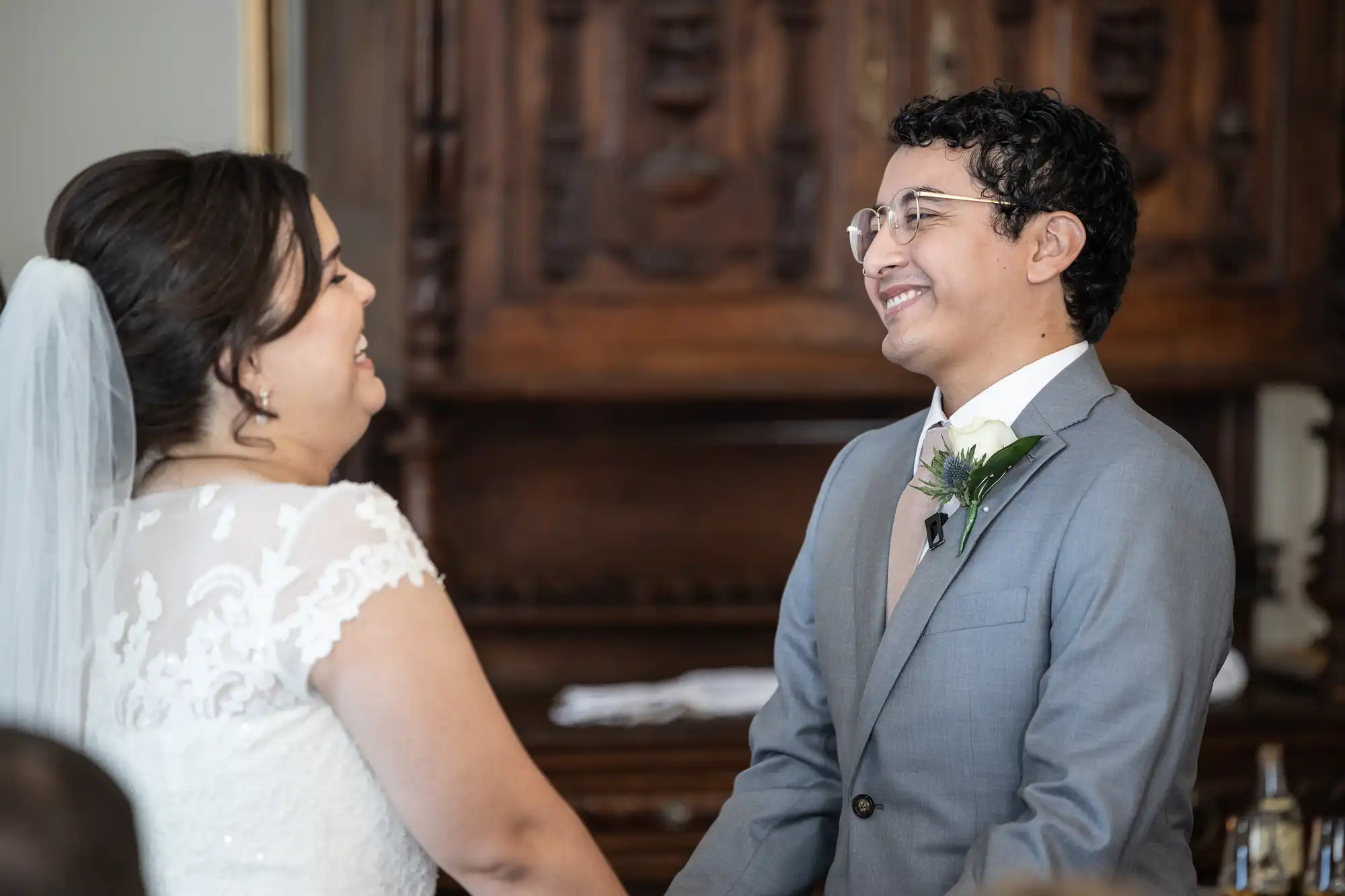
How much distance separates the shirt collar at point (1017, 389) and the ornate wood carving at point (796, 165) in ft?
5.30

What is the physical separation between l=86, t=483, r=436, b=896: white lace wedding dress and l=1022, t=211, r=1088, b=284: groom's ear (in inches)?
33.5

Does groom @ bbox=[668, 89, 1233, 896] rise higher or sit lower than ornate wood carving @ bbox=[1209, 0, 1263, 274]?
lower

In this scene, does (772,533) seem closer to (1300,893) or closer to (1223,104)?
(1223,104)

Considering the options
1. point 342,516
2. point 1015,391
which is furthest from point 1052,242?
point 342,516

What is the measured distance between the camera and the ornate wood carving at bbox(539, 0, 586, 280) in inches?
134

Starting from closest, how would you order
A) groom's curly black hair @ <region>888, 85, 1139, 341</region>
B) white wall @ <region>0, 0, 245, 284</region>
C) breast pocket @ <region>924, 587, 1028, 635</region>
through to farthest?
breast pocket @ <region>924, 587, 1028, 635</region>, groom's curly black hair @ <region>888, 85, 1139, 341</region>, white wall @ <region>0, 0, 245, 284</region>

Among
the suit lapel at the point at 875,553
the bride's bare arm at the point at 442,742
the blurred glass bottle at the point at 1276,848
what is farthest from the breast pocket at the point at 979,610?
the blurred glass bottle at the point at 1276,848

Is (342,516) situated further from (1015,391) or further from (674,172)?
(674,172)

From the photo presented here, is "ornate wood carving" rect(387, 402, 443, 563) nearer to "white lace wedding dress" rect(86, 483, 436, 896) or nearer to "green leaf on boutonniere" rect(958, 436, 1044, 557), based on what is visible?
"white lace wedding dress" rect(86, 483, 436, 896)

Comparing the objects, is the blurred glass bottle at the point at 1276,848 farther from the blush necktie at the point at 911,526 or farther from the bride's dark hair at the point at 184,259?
the bride's dark hair at the point at 184,259

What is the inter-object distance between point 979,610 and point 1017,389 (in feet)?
1.01

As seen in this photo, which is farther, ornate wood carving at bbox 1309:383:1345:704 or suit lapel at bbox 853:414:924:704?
ornate wood carving at bbox 1309:383:1345:704

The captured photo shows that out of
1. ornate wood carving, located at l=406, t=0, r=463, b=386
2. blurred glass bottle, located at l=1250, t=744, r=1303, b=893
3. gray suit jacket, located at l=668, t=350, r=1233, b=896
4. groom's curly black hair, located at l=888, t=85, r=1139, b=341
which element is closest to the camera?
gray suit jacket, located at l=668, t=350, r=1233, b=896

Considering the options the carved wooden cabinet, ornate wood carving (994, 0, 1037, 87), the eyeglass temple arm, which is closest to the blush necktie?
the eyeglass temple arm
